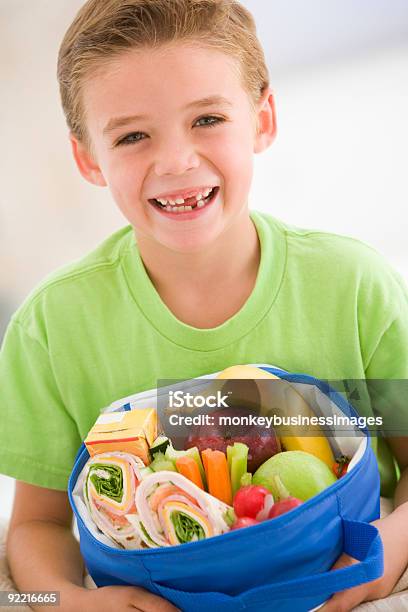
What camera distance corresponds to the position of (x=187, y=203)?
40.4 inches

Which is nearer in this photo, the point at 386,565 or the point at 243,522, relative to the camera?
the point at 243,522

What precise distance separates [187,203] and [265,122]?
0.19m

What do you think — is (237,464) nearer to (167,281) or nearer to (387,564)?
(387,564)

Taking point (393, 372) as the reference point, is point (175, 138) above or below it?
above

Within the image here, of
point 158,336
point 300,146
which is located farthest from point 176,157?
point 300,146

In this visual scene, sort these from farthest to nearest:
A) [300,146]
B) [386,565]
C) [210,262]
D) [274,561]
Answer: [300,146] → [210,262] → [386,565] → [274,561]

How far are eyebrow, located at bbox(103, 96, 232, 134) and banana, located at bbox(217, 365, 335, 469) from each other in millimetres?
318

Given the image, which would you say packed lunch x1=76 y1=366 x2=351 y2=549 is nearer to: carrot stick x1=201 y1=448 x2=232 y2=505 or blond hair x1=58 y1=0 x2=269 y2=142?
carrot stick x1=201 y1=448 x2=232 y2=505

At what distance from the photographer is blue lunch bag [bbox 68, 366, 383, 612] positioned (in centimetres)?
78

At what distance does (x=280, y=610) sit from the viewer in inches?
32.2

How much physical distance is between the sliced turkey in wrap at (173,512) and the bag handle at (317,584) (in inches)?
2.2

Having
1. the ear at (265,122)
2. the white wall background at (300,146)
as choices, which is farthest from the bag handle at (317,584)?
the white wall background at (300,146)

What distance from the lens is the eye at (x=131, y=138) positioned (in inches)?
39.1

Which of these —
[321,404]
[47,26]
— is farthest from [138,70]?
[47,26]
